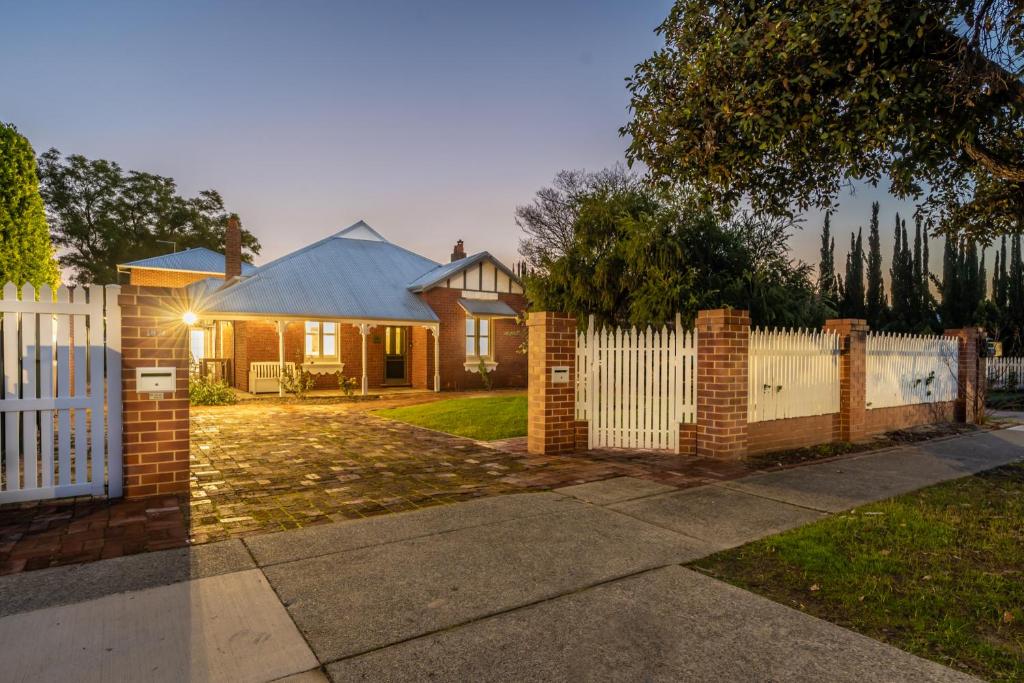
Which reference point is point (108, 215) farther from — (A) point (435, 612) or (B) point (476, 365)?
(A) point (435, 612)

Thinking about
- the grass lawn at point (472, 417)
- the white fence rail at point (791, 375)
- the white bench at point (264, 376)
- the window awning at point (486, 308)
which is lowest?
the grass lawn at point (472, 417)

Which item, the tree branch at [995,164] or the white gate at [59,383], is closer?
the white gate at [59,383]

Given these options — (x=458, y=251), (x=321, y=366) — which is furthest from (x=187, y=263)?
(x=458, y=251)

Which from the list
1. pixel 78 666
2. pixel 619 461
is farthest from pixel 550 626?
pixel 619 461

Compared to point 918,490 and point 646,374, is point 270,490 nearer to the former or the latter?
point 646,374

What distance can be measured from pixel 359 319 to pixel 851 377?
14733 mm

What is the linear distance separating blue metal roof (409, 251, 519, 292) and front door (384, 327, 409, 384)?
6.18 feet

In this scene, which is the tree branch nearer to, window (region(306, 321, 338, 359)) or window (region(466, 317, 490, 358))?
window (region(466, 317, 490, 358))

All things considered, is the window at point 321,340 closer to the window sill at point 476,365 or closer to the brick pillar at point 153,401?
the window sill at point 476,365

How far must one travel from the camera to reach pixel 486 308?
72.1ft

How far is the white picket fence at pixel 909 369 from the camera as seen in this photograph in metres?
10.6

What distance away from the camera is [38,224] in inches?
443

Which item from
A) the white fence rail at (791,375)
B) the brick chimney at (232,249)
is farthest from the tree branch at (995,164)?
the brick chimney at (232,249)

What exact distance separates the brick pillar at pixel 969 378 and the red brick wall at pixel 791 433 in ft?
16.9
